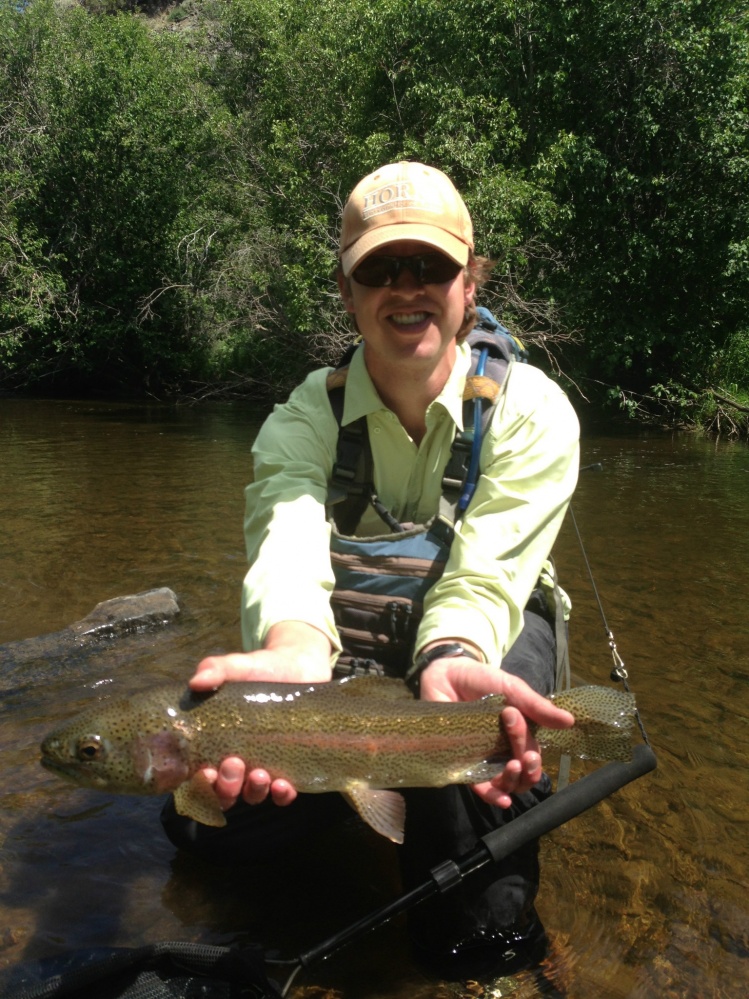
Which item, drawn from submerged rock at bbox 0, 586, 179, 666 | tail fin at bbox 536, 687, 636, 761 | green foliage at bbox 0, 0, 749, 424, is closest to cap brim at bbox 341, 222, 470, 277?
tail fin at bbox 536, 687, 636, 761

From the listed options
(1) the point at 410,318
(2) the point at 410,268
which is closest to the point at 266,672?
(1) the point at 410,318

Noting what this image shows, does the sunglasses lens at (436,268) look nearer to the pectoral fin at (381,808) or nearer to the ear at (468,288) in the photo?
the ear at (468,288)

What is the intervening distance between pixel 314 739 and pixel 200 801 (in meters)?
0.34

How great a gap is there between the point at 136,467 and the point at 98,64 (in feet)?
59.4

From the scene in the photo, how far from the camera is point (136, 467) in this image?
1334 centimetres

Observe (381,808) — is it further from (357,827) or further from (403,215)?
(403,215)

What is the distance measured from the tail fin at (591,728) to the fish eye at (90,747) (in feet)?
3.97

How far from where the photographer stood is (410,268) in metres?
3.16

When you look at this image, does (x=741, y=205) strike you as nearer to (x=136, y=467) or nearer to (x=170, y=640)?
(x=136, y=467)

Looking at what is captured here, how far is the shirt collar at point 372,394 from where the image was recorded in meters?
3.28

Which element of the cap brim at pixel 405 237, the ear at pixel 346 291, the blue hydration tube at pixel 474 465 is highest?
the cap brim at pixel 405 237

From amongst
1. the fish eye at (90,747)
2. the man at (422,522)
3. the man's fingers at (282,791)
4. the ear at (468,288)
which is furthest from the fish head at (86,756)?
the ear at (468,288)

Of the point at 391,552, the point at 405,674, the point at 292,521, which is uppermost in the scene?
the point at 292,521

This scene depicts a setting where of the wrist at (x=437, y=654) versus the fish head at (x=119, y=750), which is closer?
the fish head at (x=119, y=750)
